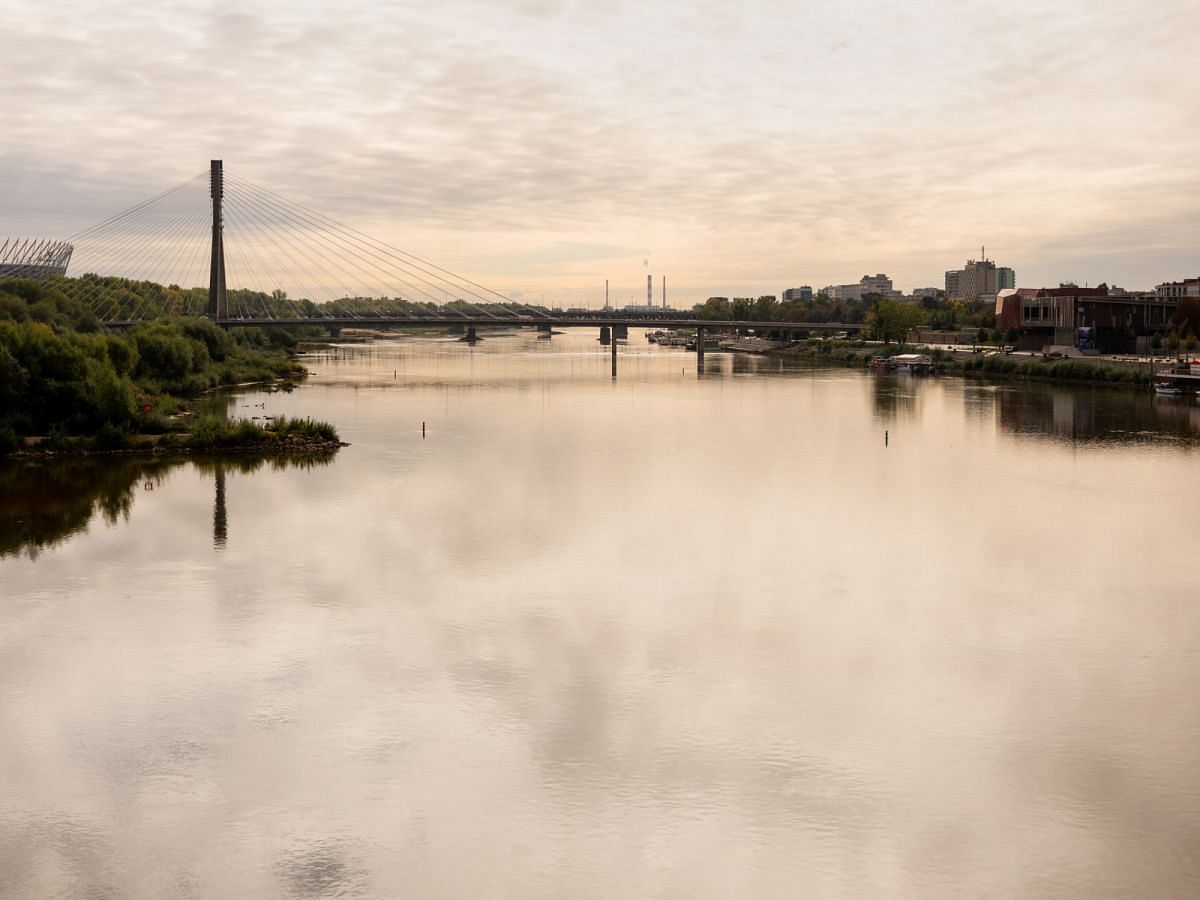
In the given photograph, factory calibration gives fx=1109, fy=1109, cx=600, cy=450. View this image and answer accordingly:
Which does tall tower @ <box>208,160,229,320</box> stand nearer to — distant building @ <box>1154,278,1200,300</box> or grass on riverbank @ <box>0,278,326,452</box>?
grass on riverbank @ <box>0,278,326,452</box>

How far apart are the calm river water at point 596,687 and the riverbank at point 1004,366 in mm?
35104

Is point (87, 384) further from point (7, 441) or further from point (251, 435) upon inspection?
point (251, 435)

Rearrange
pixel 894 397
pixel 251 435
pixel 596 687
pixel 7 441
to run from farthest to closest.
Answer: pixel 894 397
pixel 251 435
pixel 7 441
pixel 596 687

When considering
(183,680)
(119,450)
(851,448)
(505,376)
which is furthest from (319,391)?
(183,680)

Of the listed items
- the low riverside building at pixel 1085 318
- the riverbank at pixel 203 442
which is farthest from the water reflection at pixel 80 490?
the low riverside building at pixel 1085 318

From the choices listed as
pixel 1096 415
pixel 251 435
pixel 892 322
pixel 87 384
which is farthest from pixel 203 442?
pixel 892 322

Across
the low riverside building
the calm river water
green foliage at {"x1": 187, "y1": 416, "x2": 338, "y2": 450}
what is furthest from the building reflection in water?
green foliage at {"x1": 187, "y1": 416, "x2": 338, "y2": 450}

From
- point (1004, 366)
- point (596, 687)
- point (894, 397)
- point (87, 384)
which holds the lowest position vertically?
point (596, 687)

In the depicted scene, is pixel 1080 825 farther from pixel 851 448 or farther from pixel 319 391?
pixel 319 391

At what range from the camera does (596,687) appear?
49.0ft

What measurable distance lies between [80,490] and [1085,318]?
6883cm

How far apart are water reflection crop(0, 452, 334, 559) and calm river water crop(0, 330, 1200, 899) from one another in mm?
186

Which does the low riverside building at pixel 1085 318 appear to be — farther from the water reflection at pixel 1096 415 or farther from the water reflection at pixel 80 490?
the water reflection at pixel 80 490

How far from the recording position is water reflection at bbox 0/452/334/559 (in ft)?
79.7
